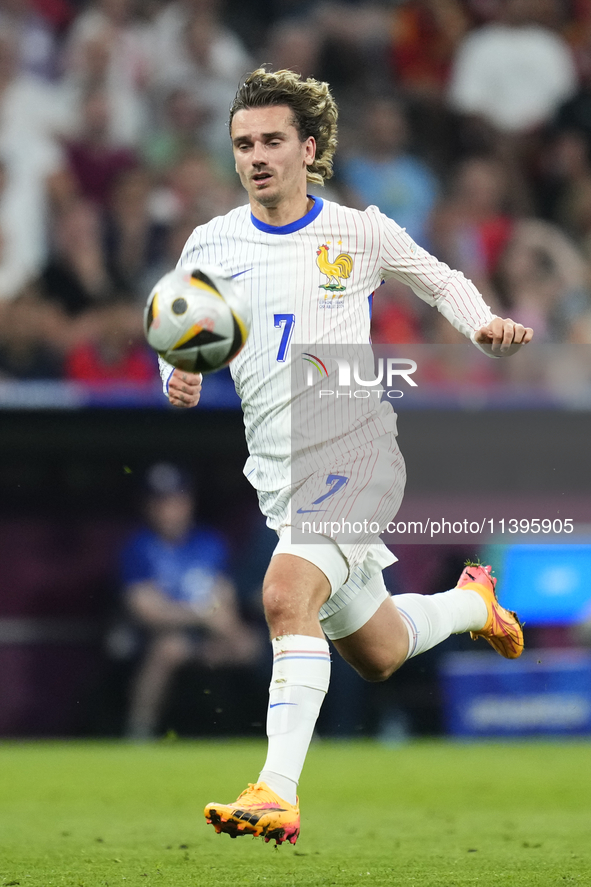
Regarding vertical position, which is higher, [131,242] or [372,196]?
[372,196]

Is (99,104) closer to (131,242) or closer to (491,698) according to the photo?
(131,242)

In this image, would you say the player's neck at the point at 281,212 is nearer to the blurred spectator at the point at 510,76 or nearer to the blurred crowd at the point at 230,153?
the blurred crowd at the point at 230,153

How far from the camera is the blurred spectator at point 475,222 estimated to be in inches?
419

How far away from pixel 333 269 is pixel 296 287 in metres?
0.15

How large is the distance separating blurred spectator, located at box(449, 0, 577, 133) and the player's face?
25.4ft

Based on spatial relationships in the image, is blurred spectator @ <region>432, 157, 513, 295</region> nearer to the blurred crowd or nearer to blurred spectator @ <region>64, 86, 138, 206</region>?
the blurred crowd

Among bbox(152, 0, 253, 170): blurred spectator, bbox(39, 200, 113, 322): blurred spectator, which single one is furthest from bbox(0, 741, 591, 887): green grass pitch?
bbox(152, 0, 253, 170): blurred spectator

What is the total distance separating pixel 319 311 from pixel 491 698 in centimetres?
535

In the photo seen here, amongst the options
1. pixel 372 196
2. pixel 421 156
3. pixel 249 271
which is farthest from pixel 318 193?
pixel 249 271

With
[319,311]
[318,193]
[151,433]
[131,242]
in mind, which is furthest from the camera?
[318,193]

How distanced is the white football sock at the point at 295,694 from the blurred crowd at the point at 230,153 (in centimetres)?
494

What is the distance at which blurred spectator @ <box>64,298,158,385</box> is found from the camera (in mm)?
8836

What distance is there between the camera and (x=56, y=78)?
10.7 meters

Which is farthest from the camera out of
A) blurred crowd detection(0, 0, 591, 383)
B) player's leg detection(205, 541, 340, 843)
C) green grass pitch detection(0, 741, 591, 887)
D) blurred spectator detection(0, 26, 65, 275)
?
blurred spectator detection(0, 26, 65, 275)
